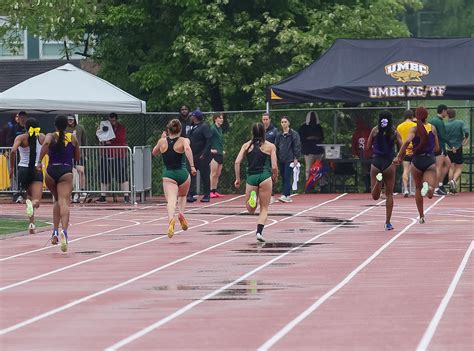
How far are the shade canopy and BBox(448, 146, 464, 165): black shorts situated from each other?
151 centimetres

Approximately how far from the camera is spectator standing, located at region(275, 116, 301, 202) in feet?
104

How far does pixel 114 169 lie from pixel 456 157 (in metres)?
7.80

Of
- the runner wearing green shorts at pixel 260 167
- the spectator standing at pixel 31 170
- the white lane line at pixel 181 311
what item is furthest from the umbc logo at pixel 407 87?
the white lane line at pixel 181 311

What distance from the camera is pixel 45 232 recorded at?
24328mm

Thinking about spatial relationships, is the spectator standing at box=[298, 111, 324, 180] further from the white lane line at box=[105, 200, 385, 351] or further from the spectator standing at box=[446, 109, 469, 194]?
the white lane line at box=[105, 200, 385, 351]

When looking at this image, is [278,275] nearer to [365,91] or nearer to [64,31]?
[365,91]

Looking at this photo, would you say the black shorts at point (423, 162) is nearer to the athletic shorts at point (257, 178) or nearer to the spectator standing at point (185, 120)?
the athletic shorts at point (257, 178)

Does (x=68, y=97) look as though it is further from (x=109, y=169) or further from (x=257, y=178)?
(x=257, y=178)

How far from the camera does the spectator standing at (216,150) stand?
33.6 m

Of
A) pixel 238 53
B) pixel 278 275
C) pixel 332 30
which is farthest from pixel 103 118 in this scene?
pixel 278 275

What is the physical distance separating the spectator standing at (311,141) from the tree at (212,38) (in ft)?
10.8

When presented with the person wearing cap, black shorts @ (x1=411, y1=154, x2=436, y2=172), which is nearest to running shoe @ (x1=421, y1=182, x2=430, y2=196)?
black shorts @ (x1=411, y1=154, x2=436, y2=172)

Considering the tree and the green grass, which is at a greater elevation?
the tree

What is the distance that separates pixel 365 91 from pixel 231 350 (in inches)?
908
